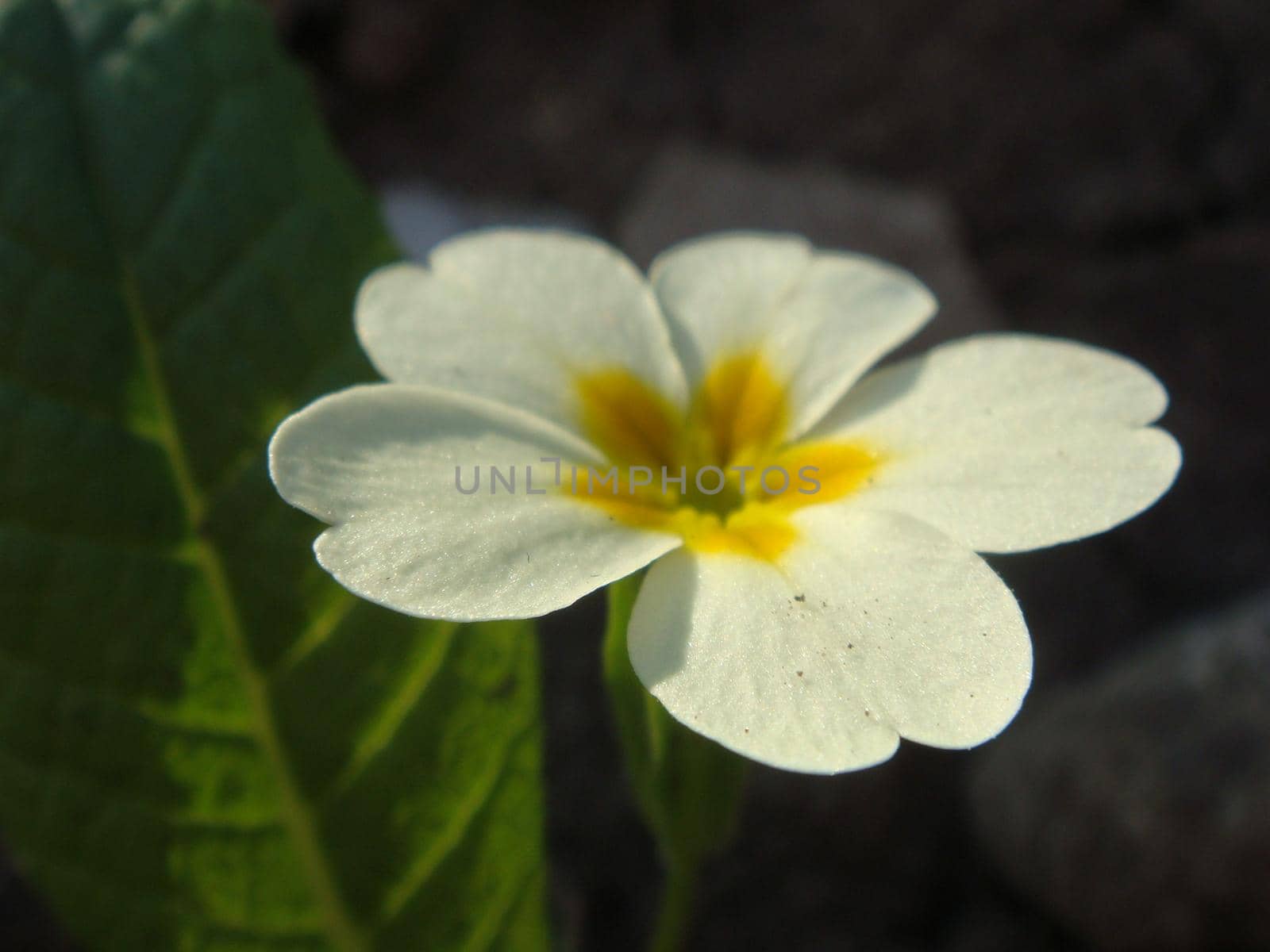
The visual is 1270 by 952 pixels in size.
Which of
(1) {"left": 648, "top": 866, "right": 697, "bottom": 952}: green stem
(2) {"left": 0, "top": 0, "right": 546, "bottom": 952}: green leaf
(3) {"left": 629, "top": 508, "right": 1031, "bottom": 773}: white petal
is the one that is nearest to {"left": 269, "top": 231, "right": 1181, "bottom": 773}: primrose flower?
(3) {"left": 629, "top": 508, "right": 1031, "bottom": 773}: white petal


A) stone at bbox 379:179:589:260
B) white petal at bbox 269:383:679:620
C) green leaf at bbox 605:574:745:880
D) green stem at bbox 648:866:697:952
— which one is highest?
stone at bbox 379:179:589:260

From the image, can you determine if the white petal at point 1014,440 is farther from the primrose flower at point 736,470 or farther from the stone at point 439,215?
the stone at point 439,215

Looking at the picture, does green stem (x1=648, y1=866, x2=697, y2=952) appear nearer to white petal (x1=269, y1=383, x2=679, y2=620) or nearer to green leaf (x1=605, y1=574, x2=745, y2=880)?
green leaf (x1=605, y1=574, x2=745, y2=880)

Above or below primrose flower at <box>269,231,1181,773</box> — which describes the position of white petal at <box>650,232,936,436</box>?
above

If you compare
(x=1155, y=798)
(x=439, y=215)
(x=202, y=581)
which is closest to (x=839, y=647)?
(x=202, y=581)

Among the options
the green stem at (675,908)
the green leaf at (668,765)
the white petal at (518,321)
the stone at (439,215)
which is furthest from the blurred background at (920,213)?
the white petal at (518,321)
